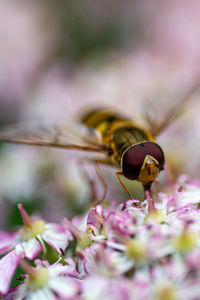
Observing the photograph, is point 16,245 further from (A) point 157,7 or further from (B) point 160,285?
(A) point 157,7

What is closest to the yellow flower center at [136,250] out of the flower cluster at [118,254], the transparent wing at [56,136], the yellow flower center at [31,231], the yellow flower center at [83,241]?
the flower cluster at [118,254]

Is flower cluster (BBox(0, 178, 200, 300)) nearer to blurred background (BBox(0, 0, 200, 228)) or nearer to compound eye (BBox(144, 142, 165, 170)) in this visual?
compound eye (BBox(144, 142, 165, 170))

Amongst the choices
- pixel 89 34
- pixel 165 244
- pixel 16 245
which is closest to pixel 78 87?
pixel 89 34

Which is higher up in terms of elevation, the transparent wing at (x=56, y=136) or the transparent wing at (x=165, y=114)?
the transparent wing at (x=165, y=114)

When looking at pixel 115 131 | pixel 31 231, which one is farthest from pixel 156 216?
pixel 115 131

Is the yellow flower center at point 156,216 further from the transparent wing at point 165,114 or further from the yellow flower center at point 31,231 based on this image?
the transparent wing at point 165,114

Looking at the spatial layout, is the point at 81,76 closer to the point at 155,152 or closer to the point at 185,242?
the point at 155,152

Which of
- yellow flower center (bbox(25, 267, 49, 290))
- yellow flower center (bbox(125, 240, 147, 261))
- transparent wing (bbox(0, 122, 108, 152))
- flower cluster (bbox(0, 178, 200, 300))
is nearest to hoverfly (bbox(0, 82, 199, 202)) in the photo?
transparent wing (bbox(0, 122, 108, 152))
